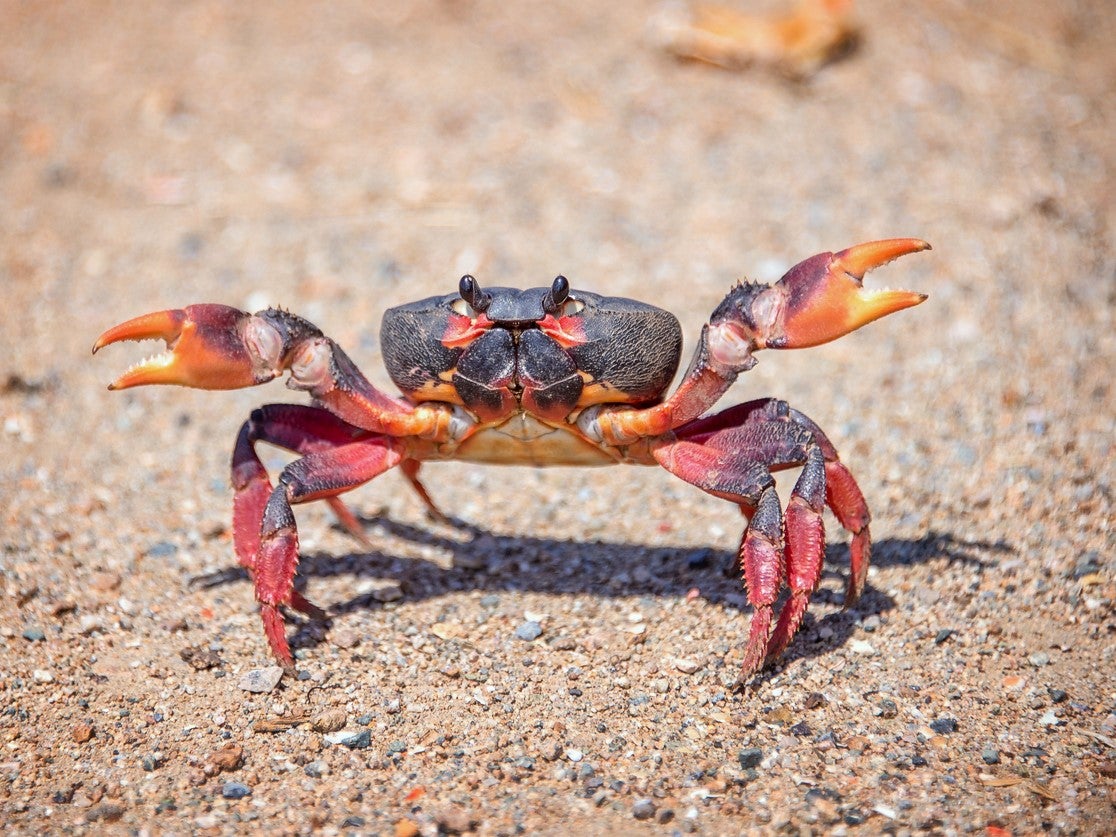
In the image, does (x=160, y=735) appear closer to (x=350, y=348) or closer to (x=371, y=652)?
(x=371, y=652)

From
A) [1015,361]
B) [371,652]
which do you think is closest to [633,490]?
[371,652]

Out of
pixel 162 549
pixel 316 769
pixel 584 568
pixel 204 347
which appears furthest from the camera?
pixel 162 549

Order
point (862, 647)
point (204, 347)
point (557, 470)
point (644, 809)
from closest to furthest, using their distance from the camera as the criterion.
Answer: point (644, 809) → point (204, 347) → point (862, 647) → point (557, 470)

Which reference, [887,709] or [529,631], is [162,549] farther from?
[887,709]

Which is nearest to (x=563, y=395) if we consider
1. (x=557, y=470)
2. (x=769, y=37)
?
(x=557, y=470)

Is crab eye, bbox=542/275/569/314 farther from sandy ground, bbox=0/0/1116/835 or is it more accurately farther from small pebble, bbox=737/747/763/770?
small pebble, bbox=737/747/763/770

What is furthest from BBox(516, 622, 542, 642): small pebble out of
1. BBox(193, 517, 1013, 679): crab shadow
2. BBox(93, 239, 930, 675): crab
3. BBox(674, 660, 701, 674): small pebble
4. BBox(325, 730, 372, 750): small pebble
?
BBox(325, 730, 372, 750): small pebble

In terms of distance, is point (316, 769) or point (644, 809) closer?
point (644, 809)
